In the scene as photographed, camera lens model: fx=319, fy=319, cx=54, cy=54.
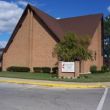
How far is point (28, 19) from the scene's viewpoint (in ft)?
144

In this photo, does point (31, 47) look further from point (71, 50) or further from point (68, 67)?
point (68, 67)

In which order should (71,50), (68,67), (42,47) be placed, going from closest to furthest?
(68,67) → (71,50) → (42,47)

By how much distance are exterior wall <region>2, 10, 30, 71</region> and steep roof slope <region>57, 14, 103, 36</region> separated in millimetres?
5715

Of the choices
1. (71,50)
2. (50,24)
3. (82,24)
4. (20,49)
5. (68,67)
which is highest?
(82,24)

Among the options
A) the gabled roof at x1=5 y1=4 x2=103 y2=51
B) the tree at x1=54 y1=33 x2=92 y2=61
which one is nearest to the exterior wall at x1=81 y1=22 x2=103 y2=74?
the gabled roof at x1=5 y1=4 x2=103 y2=51

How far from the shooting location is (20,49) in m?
44.5

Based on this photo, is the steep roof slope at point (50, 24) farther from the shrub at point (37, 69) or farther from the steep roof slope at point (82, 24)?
the shrub at point (37, 69)

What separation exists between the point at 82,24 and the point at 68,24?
7.02 feet

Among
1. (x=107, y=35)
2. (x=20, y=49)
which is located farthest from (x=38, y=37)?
(x=107, y=35)

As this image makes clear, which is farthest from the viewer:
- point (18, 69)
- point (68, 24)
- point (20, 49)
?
point (68, 24)

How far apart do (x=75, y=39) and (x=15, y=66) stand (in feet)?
41.0

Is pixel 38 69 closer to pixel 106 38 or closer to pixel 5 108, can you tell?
pixel 5 108

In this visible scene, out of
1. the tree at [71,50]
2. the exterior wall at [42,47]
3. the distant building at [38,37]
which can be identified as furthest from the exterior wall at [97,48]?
the tree at [71,50]

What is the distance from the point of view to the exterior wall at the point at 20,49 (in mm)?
43969
